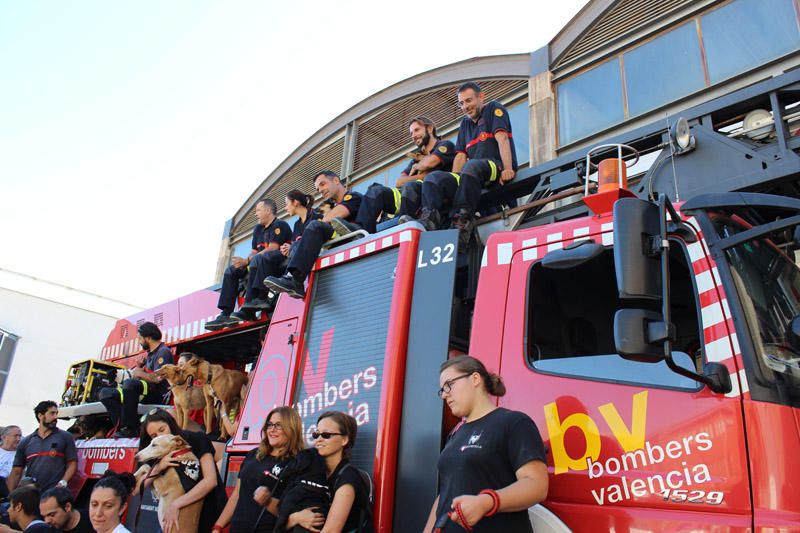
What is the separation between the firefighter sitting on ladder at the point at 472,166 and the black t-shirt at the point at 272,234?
6.68 ft

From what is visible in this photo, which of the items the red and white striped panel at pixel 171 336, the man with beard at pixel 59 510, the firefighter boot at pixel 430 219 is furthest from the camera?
the red and white striped panel at pixel 171 336

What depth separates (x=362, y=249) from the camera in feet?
14.1

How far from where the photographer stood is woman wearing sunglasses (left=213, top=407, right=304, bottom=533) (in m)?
3.69

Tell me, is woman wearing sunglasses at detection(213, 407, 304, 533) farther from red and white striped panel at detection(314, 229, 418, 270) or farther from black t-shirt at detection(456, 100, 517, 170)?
black t-shirt at detection(456, 100, 517, 170)

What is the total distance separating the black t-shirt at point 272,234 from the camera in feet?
21.2

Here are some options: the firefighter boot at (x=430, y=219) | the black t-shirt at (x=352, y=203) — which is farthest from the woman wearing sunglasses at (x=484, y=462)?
the black t-shirt at (x=352, y=203)

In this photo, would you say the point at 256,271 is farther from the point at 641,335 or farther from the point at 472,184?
the point at 641,335

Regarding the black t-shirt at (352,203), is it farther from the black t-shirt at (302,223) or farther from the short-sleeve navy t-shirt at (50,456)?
the short-sleeve navy t-shirt at (50,456)

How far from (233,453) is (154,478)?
22.1 inches

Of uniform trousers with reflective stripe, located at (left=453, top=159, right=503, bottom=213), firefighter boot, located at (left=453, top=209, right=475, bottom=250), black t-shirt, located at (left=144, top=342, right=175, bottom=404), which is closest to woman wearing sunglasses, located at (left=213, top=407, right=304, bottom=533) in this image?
firefighter boot, located at (left=453, top=209, right=475, bottom=250)

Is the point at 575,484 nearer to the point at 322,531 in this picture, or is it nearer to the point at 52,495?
the point at 322,531

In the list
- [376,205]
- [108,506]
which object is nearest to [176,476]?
[108,506]

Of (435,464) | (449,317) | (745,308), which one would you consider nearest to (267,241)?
(449,317)

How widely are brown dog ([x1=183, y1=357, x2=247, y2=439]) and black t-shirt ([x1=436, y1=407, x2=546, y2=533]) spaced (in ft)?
12.6
